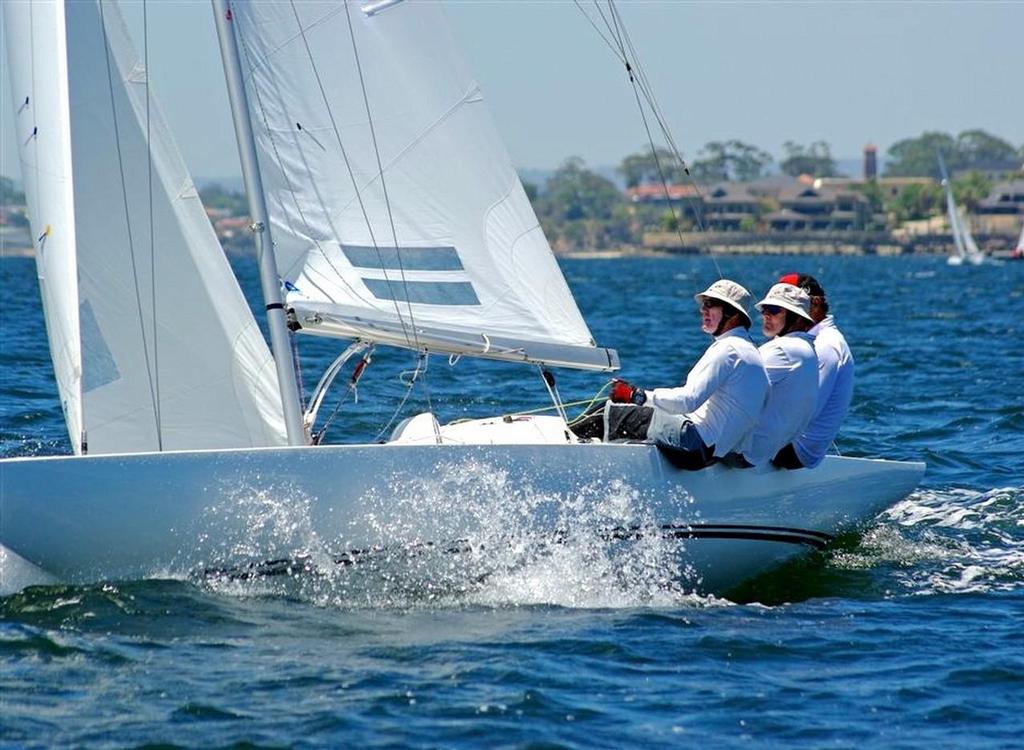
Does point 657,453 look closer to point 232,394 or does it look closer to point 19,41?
point 232,394

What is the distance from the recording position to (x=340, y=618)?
7.19 meters

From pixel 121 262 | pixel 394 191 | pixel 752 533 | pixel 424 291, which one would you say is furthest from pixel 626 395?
pixel 121 262

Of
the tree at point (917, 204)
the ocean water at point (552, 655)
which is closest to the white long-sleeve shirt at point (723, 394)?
the ocean water at point (552, 655)

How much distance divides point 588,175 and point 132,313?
184 meters

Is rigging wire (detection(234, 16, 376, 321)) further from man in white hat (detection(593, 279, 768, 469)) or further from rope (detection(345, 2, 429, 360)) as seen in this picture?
man in white hat (detection(593, 279, 768, 469))

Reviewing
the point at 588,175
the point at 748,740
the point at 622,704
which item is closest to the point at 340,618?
the point at 622,704

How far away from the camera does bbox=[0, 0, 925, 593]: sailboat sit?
23.7 feet

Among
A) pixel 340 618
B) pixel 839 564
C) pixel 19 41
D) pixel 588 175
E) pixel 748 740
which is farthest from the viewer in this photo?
pixel 588 175

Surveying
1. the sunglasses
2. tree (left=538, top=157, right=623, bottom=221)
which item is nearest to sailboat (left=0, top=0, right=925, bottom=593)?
the sunglasses

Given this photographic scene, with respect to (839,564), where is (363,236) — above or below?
above

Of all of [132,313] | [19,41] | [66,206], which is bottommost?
[132,313]

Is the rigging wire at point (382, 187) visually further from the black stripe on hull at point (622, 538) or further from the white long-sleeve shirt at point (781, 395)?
the white long-sleeve shirt at point (781, 395)

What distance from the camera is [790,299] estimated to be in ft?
27.2

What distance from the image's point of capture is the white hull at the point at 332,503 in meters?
7.07
